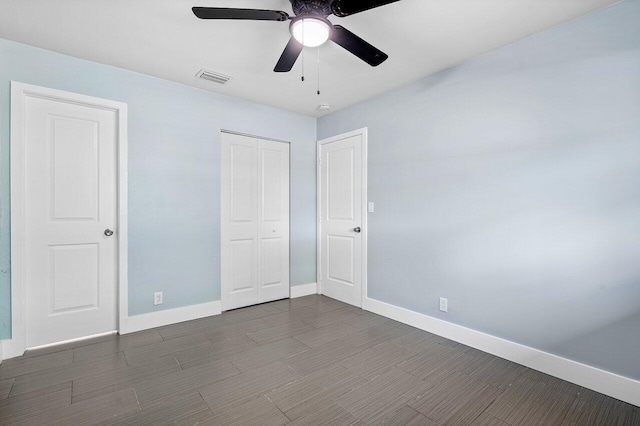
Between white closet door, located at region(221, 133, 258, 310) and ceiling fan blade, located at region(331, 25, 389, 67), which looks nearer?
ceiling fan blade, located at region(331, 25, 389, 67)

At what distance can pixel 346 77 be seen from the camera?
305cm

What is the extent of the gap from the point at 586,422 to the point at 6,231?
4.26 meters

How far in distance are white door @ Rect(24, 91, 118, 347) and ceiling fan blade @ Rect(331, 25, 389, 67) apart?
7.74 ft

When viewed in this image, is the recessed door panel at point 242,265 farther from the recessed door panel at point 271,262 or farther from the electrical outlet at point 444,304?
the electrical outlet at point 444,304

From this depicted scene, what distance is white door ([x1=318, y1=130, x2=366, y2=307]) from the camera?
3.78 m

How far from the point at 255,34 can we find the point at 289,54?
0.46 m

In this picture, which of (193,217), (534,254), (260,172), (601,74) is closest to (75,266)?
(193,217)

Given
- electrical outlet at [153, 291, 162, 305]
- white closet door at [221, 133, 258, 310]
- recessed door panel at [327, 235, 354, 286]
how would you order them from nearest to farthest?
electrical outlet at [153, 291, 162, 305]
white closet door at [221, 133, 258, 310]
recessed door panel at [327, 235, 354, 286]

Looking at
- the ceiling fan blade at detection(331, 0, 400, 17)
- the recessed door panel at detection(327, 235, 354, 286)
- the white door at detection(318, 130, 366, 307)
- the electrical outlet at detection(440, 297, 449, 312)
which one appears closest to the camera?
the ceiling fan blade at detection(331, 0, 400, 17)

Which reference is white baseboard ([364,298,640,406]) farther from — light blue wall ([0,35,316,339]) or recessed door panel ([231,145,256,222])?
light blue wall ([0,35,316,339])

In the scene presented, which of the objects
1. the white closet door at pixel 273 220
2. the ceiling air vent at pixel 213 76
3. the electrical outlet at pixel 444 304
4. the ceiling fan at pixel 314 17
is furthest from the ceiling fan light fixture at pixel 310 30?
the electrical outlet at pixel 444 304

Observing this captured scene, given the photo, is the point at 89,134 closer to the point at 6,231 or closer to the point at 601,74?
the point at 6,231

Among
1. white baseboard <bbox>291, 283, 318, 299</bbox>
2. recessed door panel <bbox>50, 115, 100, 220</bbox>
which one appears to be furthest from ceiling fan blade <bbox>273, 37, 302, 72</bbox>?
white baseboard <bbox>291, 283, 318, 299</bbox>

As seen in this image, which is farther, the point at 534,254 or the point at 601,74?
the point at 534,254
